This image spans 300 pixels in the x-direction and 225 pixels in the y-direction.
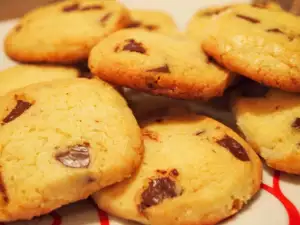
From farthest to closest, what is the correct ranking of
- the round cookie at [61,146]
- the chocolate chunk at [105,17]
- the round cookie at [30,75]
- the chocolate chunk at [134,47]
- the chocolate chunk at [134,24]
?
the chocolate chunk at [134,24] → the chocolate chunk at [105,17] → the round cookie at [30,75] → the chocolate chunk at [134,47] → the round cookie at [61,146]

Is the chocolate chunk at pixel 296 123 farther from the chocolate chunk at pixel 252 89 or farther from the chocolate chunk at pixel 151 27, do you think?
the chocolate chunk at pixel 151 27

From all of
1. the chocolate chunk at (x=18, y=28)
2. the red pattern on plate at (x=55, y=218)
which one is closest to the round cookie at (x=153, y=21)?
the chocolate chunk at (x=18, y=28)

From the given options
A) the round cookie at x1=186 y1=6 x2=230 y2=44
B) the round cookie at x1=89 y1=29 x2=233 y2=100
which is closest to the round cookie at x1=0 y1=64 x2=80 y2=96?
the round cookie at x1=89 y1=29 x2=233 y2=100

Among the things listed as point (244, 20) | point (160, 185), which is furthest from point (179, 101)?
point (160, 185)

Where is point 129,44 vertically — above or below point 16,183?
above

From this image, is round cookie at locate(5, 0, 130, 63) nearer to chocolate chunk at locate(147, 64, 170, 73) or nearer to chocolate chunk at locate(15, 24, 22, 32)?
chocolate chunk at locate(15, 24, 22, 32)

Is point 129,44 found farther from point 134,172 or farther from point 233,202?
point 233,202
